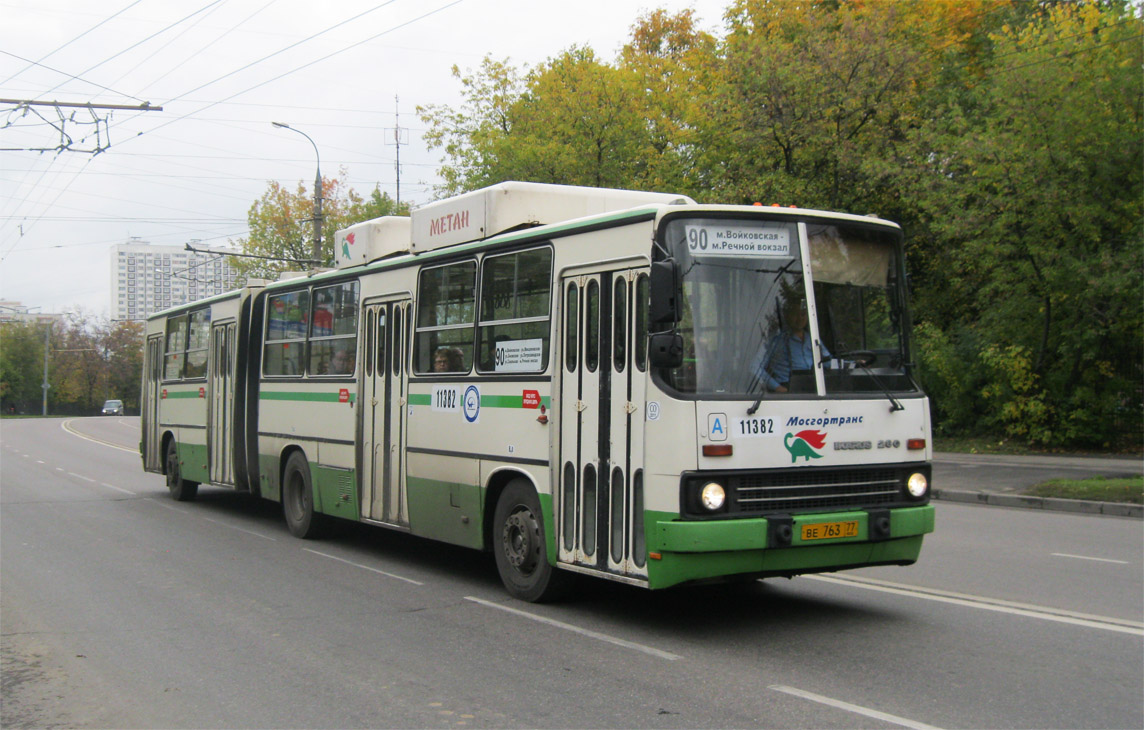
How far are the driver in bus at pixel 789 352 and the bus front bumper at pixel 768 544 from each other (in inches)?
37.3

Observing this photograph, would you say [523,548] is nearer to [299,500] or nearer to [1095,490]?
[299,500]

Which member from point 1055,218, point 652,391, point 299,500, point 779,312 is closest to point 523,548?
point 652,391

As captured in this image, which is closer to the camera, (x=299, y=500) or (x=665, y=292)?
(x=665, y=292)

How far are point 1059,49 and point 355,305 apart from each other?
61.8ft

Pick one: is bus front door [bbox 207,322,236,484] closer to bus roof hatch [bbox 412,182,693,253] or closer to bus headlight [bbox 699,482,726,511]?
bus roof hatch [bbox 412,182,693,253]

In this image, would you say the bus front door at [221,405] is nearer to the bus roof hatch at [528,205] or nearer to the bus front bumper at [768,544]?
the bus roof hatch at [528,205]

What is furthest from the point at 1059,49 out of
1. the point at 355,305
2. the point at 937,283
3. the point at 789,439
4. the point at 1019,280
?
the point at 789,439

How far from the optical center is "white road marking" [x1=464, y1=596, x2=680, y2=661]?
22.9ft

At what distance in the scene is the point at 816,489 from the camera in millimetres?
7398

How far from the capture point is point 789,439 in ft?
23.9

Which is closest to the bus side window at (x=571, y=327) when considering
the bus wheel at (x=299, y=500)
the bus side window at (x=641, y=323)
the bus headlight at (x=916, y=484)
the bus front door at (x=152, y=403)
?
the bus side window at (x=641, y=323)

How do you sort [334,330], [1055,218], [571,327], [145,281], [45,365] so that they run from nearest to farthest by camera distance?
[571,327] → [334,330] → [1055,218] → [45,365] → [145,281]

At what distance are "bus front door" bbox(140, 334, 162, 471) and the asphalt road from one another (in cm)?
662

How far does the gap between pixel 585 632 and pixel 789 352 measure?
243cm
